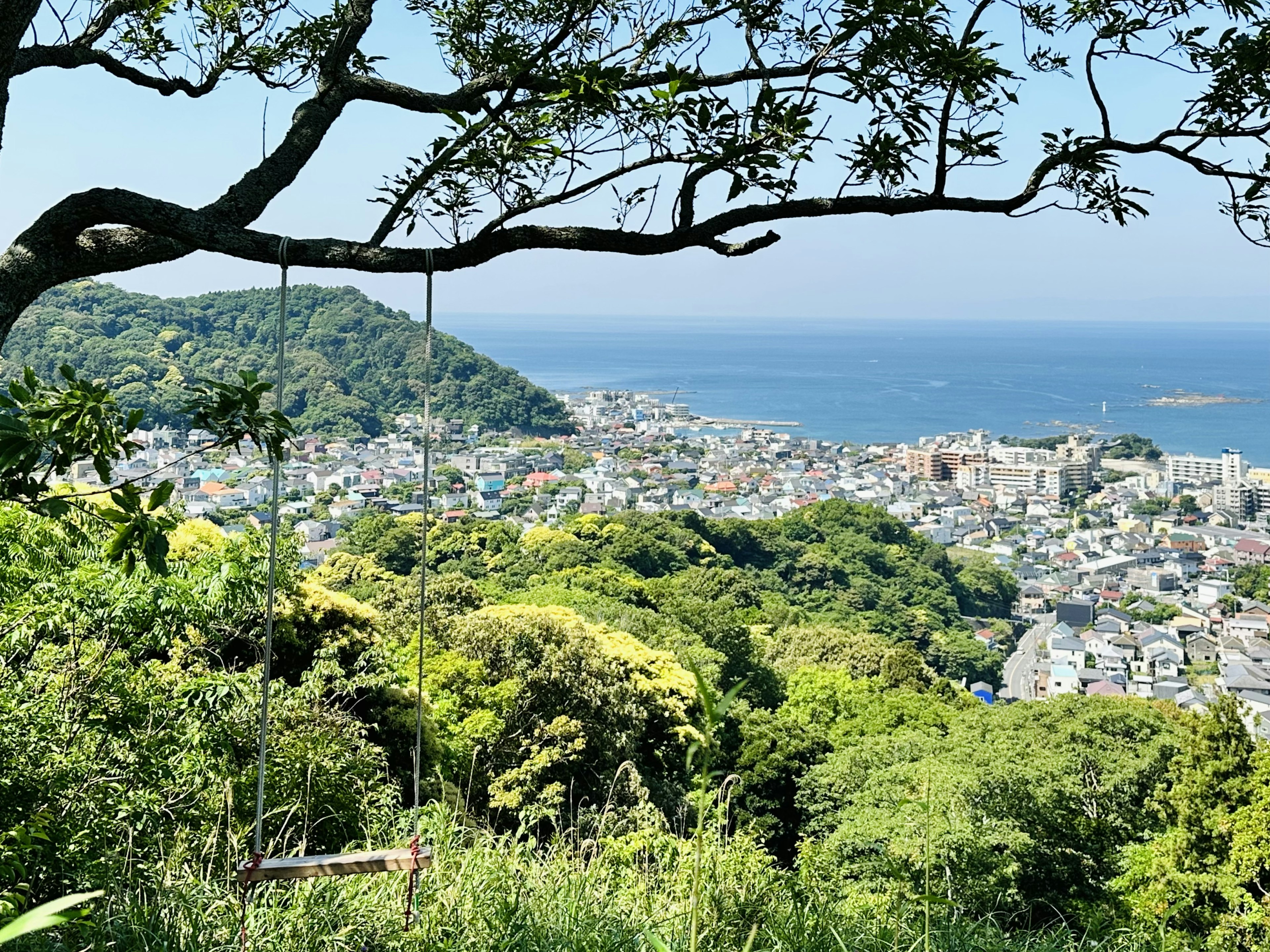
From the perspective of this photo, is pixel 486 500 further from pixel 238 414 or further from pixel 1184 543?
pixel 238 414

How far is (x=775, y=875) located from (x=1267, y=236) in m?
1.97

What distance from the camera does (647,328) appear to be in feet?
472

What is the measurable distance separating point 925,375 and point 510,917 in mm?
86917

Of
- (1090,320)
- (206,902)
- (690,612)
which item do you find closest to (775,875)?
(206,902)

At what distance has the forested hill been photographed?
1994cm

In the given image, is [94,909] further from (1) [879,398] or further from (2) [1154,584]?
(1) [879,398]

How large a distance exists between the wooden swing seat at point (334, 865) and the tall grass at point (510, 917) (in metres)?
0.14

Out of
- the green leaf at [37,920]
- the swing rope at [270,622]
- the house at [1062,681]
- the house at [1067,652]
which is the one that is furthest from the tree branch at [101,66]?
the house at [1067,652]

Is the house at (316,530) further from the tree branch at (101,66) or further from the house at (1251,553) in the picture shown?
the house at (1251,553)

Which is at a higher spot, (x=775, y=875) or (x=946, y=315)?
(x=946, y=315)

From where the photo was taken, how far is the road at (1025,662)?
23078 millimetres

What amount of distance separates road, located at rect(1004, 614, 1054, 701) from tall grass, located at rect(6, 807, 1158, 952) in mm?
20723

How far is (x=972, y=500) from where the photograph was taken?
142 ft

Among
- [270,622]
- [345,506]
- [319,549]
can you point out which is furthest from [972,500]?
[270,622]
